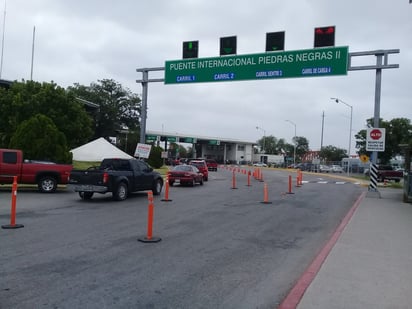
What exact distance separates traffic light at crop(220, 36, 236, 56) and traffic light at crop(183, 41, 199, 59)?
5.36 feet

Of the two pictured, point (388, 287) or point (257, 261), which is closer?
point (388, 287)

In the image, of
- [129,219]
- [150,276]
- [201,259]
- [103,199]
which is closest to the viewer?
[150,276]

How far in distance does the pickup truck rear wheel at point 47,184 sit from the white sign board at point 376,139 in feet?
52.1

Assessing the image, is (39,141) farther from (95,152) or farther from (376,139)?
(95,152)

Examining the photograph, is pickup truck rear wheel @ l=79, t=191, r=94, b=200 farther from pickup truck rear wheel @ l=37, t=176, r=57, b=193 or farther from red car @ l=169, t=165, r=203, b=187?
red car @ l=169, t=165, r=203, b=187

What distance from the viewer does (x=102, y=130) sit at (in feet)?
269

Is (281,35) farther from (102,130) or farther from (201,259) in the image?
(102,130)

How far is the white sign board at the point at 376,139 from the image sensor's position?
20203 mm

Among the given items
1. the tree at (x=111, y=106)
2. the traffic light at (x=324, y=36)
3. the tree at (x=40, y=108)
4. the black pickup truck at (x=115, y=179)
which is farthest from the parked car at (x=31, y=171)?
the tree at (x=111, y=106)

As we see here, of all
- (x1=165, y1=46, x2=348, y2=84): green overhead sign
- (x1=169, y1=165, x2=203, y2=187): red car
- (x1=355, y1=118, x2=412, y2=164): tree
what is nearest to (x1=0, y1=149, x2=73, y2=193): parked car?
(x1=169, y1=165, x2=203, y2=187): red car

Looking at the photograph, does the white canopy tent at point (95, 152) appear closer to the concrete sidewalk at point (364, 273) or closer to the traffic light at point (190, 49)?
the traffic light at point (190, 49)

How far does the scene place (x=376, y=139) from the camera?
20297mm

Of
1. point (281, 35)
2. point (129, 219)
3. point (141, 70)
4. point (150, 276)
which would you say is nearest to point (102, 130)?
point (141, 70)

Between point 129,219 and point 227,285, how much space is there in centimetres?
615
